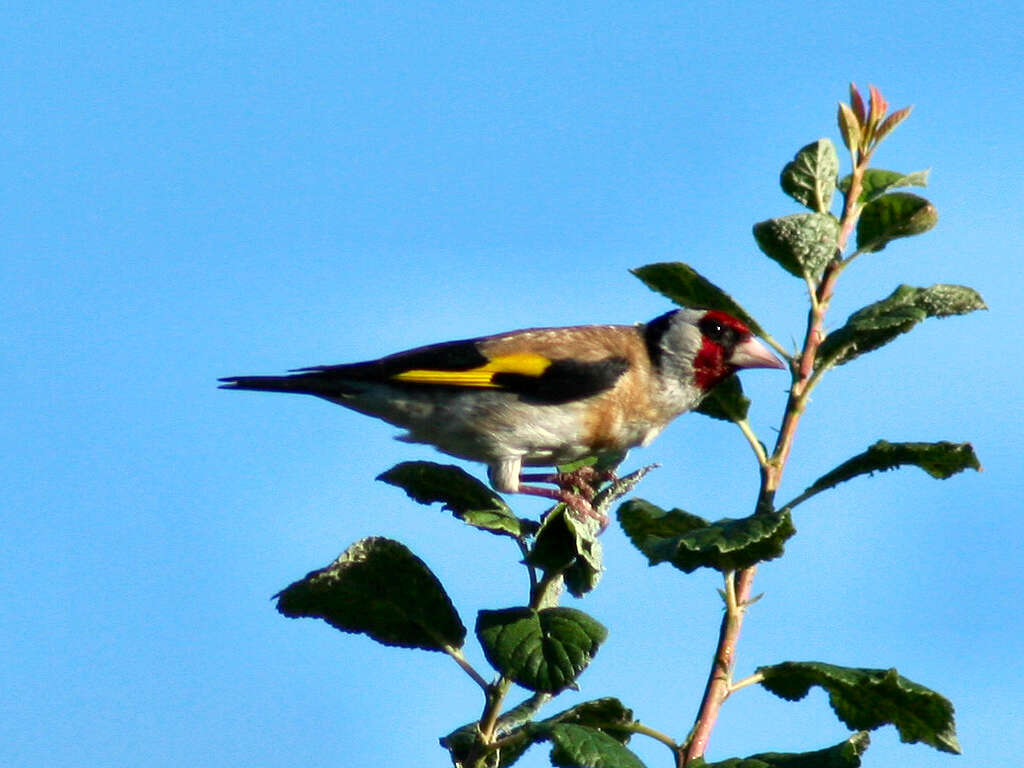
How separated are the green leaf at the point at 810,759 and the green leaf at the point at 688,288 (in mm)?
1403

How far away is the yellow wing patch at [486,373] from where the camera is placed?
688cm

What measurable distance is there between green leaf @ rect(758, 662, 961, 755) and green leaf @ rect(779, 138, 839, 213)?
1.61 metres

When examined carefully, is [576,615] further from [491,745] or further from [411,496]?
[411,496]

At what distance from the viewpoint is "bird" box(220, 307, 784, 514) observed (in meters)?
6.78

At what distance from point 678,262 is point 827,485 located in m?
0.92

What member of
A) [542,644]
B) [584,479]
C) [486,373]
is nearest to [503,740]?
[542,644]

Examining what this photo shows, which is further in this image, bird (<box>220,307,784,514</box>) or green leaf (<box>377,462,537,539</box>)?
bird (<box>220,307,784,514</box>)

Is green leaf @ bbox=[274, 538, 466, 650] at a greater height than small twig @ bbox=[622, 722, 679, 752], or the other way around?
green leaf @ bbox=[274, 538, 466, 650]

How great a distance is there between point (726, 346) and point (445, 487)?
3687mm

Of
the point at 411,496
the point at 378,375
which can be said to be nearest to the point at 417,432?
the point at 378,375

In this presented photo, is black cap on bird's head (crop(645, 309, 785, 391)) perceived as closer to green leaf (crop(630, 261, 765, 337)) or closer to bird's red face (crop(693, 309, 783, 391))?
bird's red face (crop(693, 309, 783, 391))

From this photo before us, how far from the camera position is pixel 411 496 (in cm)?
443

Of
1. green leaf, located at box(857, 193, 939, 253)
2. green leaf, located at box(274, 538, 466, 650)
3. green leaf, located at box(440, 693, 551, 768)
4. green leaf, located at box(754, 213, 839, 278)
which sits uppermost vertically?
green leaf, located at box(857, 193, 939, 253)

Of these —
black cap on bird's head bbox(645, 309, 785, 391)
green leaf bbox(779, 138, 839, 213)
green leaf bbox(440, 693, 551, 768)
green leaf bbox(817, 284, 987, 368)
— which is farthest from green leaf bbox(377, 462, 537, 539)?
black cap on bird's head bbox(645, 309, 785, 391)
